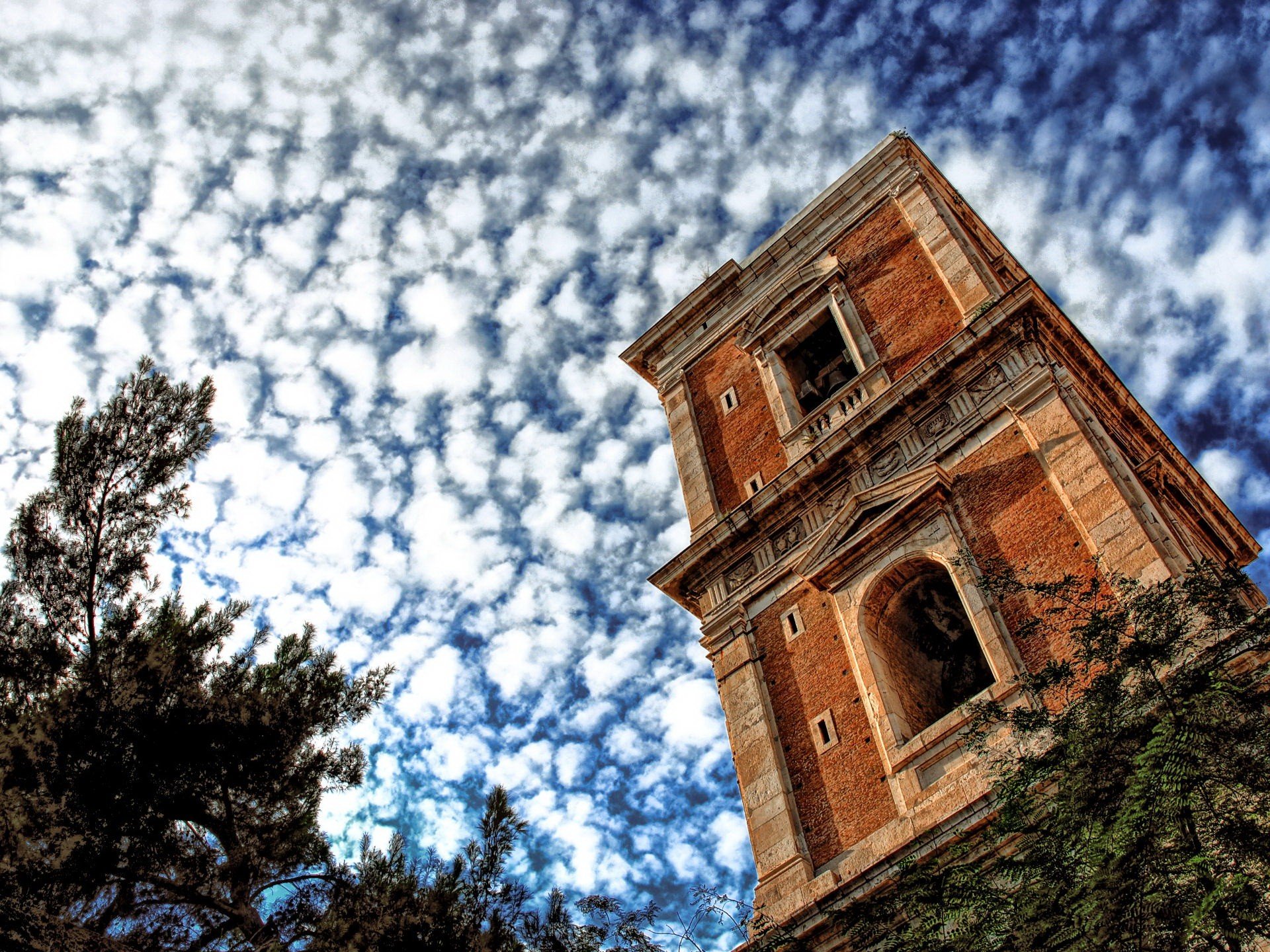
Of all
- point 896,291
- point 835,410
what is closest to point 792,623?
point 835,410

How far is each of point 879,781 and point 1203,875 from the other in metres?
5.59

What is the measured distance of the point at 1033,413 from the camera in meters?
12.9

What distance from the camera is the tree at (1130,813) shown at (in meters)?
6.19

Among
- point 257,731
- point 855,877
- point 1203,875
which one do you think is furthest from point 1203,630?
point 257,731

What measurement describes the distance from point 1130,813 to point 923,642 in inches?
268

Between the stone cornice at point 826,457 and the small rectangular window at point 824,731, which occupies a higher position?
the stone cornice at point 826,457

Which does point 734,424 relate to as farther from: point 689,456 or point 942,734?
point 942,734

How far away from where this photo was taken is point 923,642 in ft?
43.6

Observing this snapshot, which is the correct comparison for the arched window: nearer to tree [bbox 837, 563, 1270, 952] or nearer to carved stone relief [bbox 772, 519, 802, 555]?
carved stone relief [bbox 772, 519, 802, 555]

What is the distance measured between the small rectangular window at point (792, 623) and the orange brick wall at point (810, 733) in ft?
0.20

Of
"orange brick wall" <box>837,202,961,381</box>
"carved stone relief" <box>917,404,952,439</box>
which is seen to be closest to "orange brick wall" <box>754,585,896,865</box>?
"carved stone relief" <box>917,404,952,439</box>

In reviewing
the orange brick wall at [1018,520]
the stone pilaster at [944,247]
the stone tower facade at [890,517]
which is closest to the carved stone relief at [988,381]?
the stone tower facade at [890,517]

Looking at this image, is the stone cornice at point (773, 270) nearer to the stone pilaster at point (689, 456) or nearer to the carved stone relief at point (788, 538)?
the stone pilaster at point (689, 456)

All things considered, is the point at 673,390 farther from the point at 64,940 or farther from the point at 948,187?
the point at 64,940
